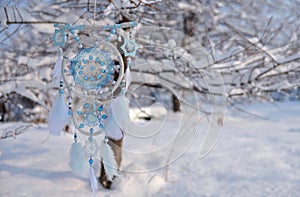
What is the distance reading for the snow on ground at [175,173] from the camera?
1.80 m

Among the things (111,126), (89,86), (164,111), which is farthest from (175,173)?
(89,86)

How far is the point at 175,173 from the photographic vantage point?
235 cm

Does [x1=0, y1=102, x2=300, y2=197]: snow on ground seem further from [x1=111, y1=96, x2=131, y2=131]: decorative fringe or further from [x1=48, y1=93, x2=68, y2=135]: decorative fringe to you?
[x1=111, y1=96, x2=131, y2=131]: decorative fringe

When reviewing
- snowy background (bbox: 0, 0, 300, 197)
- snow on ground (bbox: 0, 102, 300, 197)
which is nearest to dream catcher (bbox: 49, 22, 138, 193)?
snowy background (bbox: 0, 0, 300, 197)

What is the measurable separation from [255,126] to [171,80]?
103 inches

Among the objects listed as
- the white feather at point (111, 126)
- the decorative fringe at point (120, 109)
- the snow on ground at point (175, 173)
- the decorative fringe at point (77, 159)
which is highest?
the decorative fringe at point (120, 109)

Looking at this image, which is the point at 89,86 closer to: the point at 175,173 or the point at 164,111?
the point at 164,111

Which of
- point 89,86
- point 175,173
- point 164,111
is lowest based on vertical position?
point 175,173

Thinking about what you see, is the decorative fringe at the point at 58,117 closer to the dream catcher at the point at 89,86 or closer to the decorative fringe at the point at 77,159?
the dream catcher at the point at 89,86

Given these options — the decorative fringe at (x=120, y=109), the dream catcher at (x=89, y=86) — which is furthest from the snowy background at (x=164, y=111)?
the decorative fringe at (x=120, y=109)

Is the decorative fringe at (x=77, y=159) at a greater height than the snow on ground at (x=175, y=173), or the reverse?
the decorative fringe at (x=77, y=159)

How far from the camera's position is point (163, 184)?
2.12 metres

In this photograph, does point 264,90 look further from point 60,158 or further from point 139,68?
point 60,158

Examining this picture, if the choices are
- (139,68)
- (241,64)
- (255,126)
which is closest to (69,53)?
(139,68)
